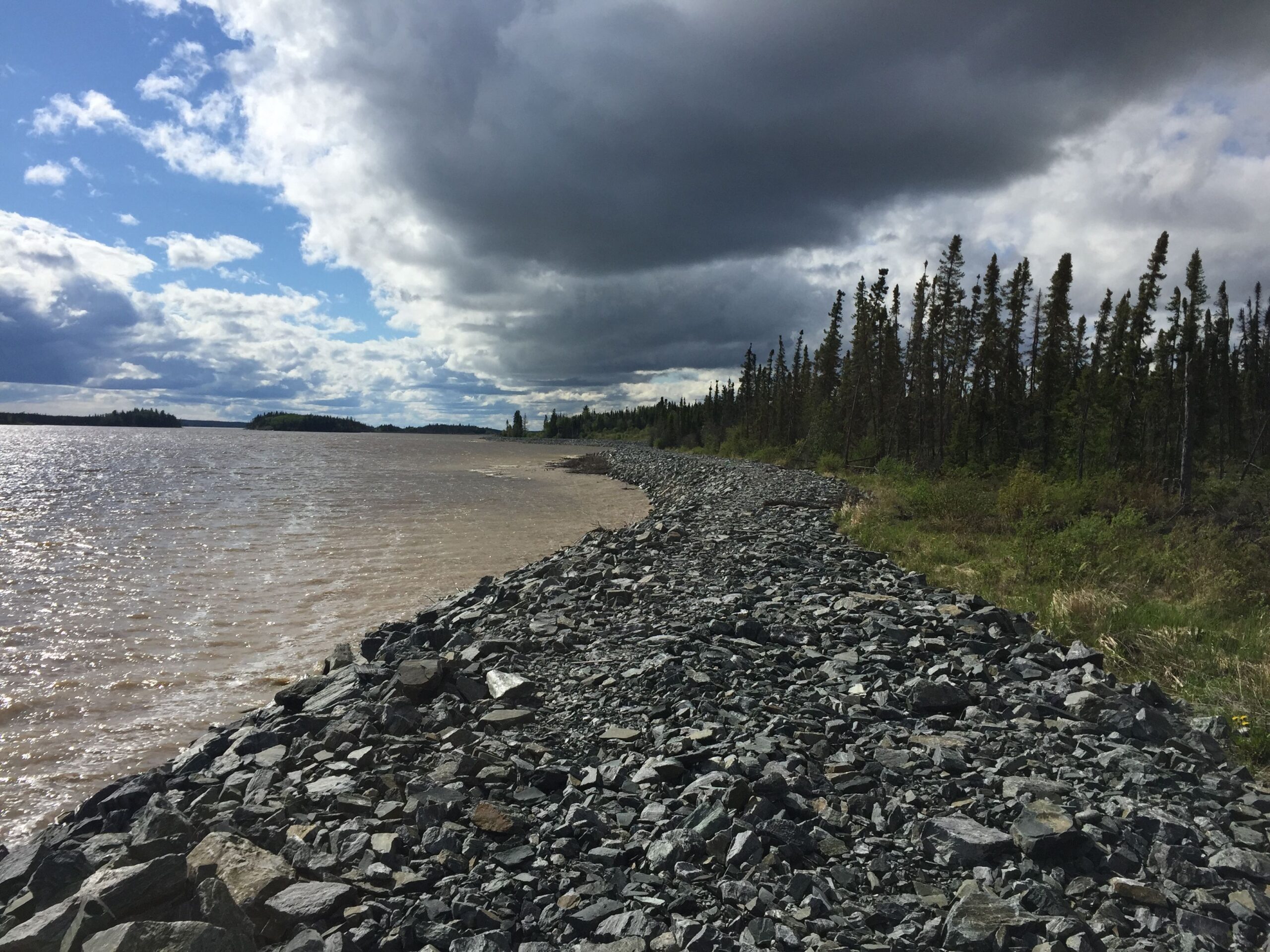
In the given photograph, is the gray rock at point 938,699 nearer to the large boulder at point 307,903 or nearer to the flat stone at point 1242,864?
the flat stone at point 1242,864

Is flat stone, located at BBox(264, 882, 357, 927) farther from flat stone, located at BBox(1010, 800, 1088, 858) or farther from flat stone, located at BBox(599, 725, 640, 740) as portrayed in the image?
flat stone, located at BBox(1010, 800, 1088, 858)

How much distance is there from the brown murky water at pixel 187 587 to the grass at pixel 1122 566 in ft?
A: 37.1

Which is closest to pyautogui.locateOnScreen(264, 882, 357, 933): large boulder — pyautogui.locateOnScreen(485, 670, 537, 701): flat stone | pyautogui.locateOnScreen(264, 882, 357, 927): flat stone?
pyautogui.locateOnScreen(264, 882, 357, 927): flat stone

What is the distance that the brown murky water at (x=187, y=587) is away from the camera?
8.60 m

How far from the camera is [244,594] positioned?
1559cm

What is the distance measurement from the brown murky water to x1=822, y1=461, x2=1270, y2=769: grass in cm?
1131

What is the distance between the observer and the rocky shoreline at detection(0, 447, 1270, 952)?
3.69 meters

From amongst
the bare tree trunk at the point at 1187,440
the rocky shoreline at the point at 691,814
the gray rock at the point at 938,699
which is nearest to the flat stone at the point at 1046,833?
the rocky shoreline at the point at 691,814

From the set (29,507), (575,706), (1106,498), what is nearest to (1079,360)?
(1106,498)

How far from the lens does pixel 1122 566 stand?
11578 mm

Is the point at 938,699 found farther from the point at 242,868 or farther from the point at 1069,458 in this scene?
the point at 1069,458

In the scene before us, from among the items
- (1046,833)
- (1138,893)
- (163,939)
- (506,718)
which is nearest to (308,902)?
(163,939)

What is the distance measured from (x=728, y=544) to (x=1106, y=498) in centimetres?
1388

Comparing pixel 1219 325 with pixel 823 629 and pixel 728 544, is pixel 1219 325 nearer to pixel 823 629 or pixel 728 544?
pixel 728 544
